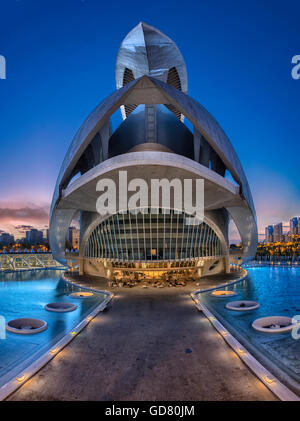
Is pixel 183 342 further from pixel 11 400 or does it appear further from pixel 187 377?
pixel 11 400

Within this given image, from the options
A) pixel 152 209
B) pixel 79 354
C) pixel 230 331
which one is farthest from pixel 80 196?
pixel 230 331

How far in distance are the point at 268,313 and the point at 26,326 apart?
16.9m

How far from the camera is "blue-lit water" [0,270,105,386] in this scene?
35.8 ft

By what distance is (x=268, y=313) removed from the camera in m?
17.8

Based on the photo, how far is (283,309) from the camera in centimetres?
1892

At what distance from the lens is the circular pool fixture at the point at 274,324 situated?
1380 cm

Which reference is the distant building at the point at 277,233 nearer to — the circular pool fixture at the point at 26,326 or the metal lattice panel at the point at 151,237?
the metal lattice panel at the point at 151,237

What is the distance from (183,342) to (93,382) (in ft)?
17.6

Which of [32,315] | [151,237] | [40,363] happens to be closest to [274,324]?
[40,363]

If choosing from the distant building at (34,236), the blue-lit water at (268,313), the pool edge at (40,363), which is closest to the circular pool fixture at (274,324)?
the blue-lit water at (268,313)

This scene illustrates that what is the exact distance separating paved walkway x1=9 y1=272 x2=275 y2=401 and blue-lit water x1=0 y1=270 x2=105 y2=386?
143cm

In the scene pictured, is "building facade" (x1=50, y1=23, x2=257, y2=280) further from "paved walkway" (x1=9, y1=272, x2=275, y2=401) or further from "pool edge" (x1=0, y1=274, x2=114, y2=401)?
"paved walkway" (x1=9, y1=272, x2=275, y2=401)
